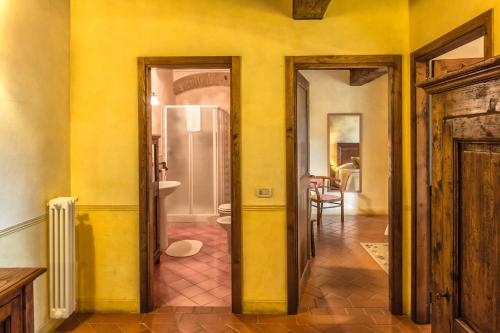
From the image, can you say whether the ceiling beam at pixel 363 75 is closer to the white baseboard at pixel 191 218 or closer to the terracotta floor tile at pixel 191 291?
the white baseboard at pixel 191 218

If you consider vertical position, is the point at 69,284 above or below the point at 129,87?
below

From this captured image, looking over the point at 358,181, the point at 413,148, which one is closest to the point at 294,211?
the point at 413,148

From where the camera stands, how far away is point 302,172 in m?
3.11

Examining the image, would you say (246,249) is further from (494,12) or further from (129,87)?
(494,12)

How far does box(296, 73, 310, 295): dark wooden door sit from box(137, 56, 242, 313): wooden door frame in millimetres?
→ 546

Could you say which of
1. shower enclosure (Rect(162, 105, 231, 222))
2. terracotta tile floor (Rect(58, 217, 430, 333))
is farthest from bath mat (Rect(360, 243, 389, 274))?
shower enclosure (Rect(162, 105, 231, 222))

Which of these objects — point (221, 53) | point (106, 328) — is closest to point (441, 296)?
point (221, 53)

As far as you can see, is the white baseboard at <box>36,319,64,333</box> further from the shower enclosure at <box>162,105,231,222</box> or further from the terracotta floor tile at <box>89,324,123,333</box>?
the shower enclosure at <box>162,105,231,222</box>

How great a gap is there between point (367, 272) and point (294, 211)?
1525mm

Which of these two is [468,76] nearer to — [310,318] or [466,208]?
[466,208]

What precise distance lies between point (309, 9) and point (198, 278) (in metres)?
2.75

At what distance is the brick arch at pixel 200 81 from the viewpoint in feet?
20.5

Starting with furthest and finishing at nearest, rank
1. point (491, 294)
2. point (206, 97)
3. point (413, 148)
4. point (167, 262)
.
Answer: point (206, 97), point (167, 262), point (413, 148), point (491, 294)

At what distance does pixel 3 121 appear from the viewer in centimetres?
200
